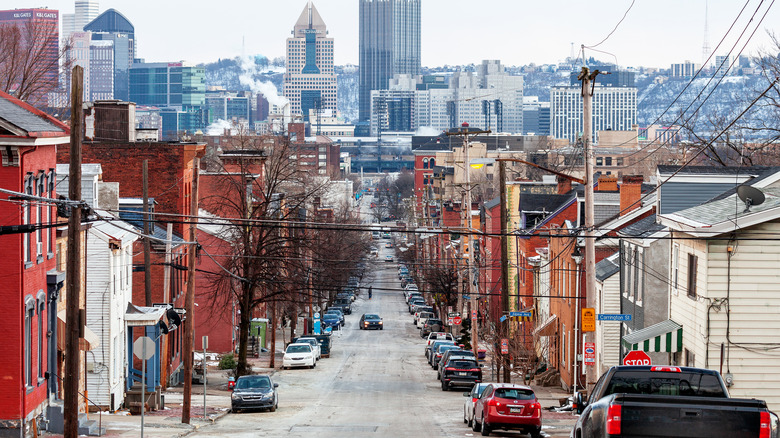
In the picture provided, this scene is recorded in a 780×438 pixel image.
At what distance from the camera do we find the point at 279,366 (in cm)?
6288

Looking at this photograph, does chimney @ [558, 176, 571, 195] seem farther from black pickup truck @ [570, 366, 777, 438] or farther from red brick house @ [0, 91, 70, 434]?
black pickup truck @ [570, 366, 777, 438]

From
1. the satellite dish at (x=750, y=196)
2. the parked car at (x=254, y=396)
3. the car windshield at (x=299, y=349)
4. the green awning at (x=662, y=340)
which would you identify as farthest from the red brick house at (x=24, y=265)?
the car windshield at (x=299, y=349)

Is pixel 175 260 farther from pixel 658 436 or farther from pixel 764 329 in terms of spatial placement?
pixel 658 436

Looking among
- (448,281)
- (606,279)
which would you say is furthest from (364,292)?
(606,279)

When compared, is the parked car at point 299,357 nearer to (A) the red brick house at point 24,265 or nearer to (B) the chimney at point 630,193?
(B) the chimney at point 630,193

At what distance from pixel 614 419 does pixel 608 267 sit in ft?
98.0

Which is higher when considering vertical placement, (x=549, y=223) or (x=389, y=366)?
(x=549, y=223)

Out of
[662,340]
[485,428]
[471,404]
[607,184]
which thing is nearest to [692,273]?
[662,340]

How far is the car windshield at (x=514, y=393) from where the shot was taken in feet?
102

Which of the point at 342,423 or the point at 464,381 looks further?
the point at 464,381

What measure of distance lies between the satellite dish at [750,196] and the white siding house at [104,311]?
62.8 feet

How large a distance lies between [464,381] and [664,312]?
48.8ft

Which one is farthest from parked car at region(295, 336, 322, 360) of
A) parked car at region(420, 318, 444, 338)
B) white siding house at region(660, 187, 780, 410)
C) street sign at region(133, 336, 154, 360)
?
white siding house at region(660, 187, 780, 410)

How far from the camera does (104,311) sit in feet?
126
